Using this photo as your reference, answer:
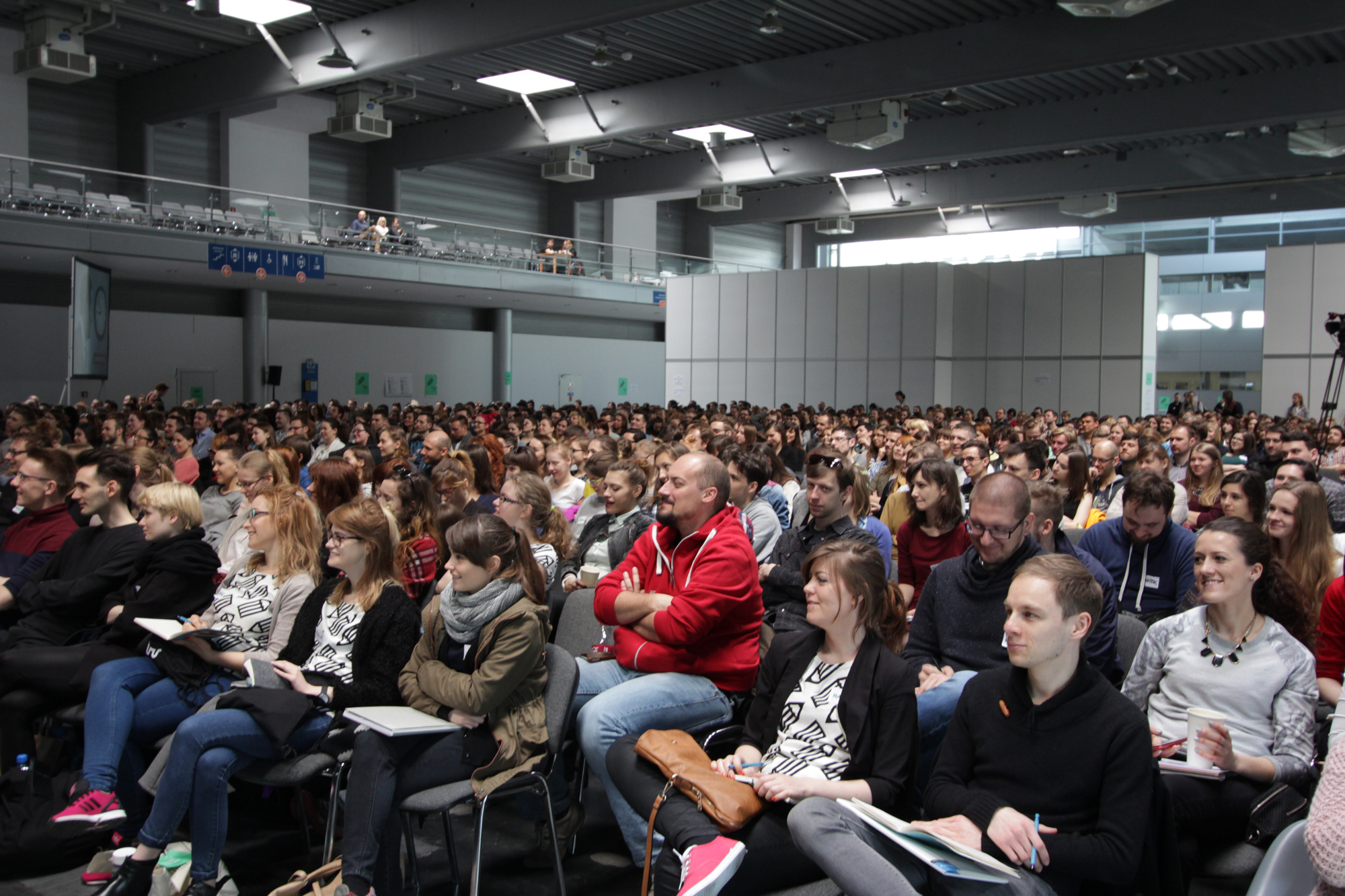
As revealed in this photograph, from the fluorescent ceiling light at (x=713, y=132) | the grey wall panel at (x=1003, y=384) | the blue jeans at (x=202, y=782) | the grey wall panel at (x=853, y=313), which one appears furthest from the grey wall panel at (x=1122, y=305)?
the blue jeans at (x=202, y=782)

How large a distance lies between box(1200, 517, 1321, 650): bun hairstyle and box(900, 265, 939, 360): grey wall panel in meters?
17.3

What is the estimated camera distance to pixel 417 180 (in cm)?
2566

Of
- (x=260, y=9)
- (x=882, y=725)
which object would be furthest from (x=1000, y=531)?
(x=260, y=9)

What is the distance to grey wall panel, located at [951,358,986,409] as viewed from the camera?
2014 centimetres

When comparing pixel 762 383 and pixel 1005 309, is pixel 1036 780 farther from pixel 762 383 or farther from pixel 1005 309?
pixel 762 383

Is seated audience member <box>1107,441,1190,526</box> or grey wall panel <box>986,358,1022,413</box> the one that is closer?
seated audience member <box>1107,441,1190,526</box>

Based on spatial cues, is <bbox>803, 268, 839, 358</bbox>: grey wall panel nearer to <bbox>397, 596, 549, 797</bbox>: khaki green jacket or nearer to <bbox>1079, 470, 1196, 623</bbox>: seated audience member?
<bbox>1079, 470, 1196, 623</bbox>: seated audience member

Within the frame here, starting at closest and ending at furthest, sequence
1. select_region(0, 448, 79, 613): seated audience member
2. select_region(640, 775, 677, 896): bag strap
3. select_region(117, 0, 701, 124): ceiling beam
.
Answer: select_region(640, 775, 677, 896): bag strap
select_region(0, 448, 79, 613): seated audience member
select_region(117, 0, 701, 124): ceiling beam

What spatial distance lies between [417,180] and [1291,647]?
83.3ft

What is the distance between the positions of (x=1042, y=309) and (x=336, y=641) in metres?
18.2

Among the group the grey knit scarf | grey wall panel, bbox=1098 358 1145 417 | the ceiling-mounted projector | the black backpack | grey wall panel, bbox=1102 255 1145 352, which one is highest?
the ceiling-mounted projector

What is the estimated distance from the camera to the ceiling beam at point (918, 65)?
11.5m

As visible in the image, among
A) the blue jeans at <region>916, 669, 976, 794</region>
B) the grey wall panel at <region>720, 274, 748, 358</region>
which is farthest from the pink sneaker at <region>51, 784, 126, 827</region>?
the grey wall panel at <region>720, 274, 748, 358</region>

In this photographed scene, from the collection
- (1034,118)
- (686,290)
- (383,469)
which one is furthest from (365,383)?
(383,469)
